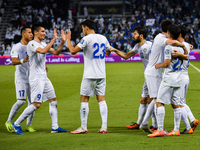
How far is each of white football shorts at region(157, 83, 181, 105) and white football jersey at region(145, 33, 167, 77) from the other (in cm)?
41

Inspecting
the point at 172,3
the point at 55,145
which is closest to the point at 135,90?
the point at 55,145

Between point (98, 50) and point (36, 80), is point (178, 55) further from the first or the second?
point (36, 80)

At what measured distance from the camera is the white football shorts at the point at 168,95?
17.4ft

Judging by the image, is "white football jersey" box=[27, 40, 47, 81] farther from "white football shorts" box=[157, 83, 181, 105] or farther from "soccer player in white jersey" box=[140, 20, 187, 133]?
"white football shorts" box=[157, 83, 181, 105]

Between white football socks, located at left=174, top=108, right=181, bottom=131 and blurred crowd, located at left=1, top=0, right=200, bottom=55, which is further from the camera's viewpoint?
blurred crowd, located at left=1, top=0, right=200, bottom=55

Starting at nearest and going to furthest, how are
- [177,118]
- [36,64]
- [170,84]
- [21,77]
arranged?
[170,84] < [177,118] < [36,64] < [21,77]

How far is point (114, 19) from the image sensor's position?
119 feet

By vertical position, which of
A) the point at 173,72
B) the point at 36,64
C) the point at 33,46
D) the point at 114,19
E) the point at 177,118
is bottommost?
the point at 177,118

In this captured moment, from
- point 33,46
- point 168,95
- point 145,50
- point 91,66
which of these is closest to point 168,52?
point 168,95

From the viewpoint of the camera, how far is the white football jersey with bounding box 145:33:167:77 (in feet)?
17.7

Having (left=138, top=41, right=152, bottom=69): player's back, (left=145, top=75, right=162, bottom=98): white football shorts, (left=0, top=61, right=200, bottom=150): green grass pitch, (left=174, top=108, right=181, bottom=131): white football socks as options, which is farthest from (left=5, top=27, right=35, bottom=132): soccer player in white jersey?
(left=174, top=108, right=181, bottom=131): white football socks

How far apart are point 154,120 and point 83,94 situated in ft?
5.31

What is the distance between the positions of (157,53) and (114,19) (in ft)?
103

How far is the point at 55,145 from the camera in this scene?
4.77m
